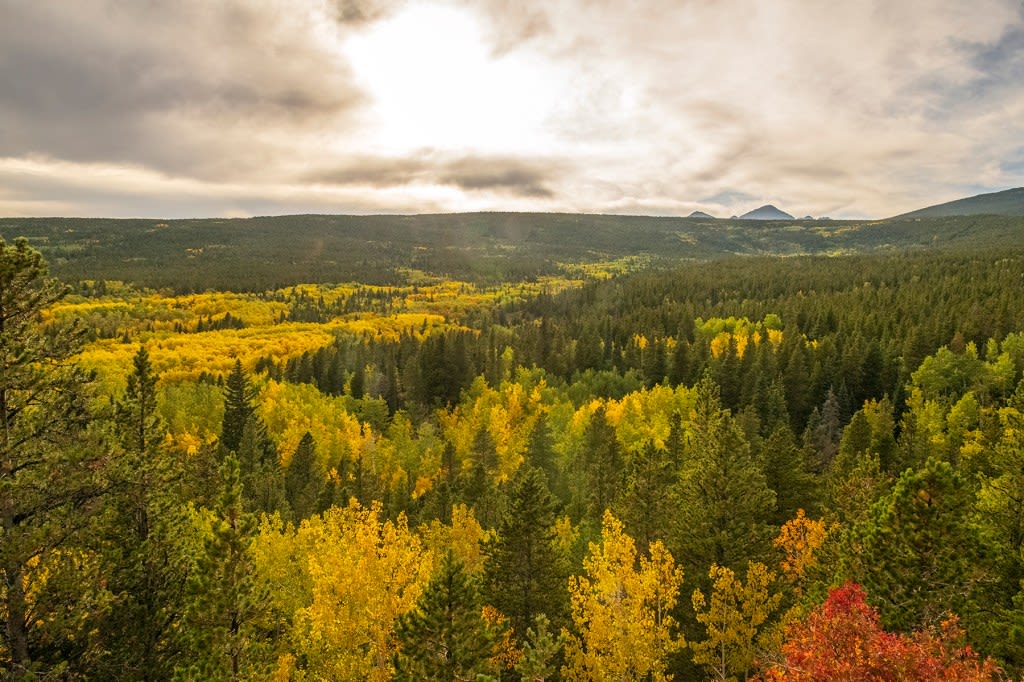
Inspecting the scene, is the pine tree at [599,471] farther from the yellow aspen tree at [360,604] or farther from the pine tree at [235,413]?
the pine tree at [235,413]

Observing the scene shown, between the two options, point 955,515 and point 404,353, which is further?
point 404,353

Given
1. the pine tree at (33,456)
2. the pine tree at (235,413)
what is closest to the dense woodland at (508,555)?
the pine tree at (33,456)

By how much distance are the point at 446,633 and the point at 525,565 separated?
8.17m

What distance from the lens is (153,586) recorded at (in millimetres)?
17375

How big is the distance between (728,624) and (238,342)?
142634 millimetres

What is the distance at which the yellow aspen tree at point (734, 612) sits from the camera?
2517 centimetres

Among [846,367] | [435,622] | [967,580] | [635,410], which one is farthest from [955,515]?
[846,367]

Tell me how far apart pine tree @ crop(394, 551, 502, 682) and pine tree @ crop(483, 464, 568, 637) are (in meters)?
6.93

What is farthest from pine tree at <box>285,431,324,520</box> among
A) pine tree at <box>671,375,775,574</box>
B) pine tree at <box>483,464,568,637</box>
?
pine tree at <box>671,375,775,574</box>

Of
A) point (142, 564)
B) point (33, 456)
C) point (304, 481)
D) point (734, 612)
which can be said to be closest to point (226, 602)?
point (142, 564)

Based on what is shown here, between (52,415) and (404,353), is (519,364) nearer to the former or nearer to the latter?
(404,353)

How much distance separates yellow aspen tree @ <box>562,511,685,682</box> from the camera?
23656 mm

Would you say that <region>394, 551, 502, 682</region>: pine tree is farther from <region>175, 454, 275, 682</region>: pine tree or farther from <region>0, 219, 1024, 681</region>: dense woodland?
<region>175, 454, 275, 682</region>: pine tree

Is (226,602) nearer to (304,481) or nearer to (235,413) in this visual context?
(304,481)
